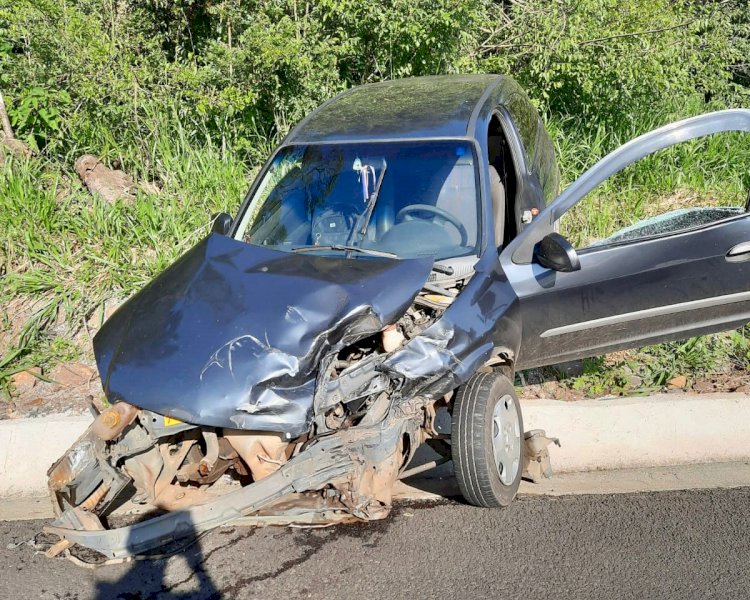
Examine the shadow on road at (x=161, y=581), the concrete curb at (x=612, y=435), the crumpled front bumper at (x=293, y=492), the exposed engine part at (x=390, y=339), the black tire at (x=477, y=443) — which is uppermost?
the exposed engine part at (x=390, y=339)

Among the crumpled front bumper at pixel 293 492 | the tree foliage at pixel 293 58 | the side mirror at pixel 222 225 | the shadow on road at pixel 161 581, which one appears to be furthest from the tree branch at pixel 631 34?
the shadow on road at pixel 161 581

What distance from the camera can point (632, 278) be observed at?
15.8 ft

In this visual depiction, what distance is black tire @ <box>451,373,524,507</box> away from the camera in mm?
4105

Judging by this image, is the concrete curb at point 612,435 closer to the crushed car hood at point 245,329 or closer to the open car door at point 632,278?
the open car door at point 632,278

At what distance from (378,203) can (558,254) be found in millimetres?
1062

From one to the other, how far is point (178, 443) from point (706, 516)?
2578 millimetres

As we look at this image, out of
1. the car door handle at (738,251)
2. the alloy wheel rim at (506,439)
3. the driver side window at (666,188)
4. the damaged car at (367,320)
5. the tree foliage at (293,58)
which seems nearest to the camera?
the damaged car at (367,320)

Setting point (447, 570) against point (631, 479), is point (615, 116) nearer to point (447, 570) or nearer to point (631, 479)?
point (631, 479)

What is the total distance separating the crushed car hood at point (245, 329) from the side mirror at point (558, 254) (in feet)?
2.45

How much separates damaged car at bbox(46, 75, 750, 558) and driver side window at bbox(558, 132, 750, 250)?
5.58ft

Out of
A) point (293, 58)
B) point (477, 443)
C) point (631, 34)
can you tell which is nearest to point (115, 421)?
point (477, 443)

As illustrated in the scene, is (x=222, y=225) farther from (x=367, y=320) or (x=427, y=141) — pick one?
(x=367, y=320)

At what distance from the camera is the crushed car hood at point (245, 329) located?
140 inches

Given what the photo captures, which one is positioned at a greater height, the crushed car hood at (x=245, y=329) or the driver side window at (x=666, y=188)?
the crushed car hood at (x=245, y=329)
